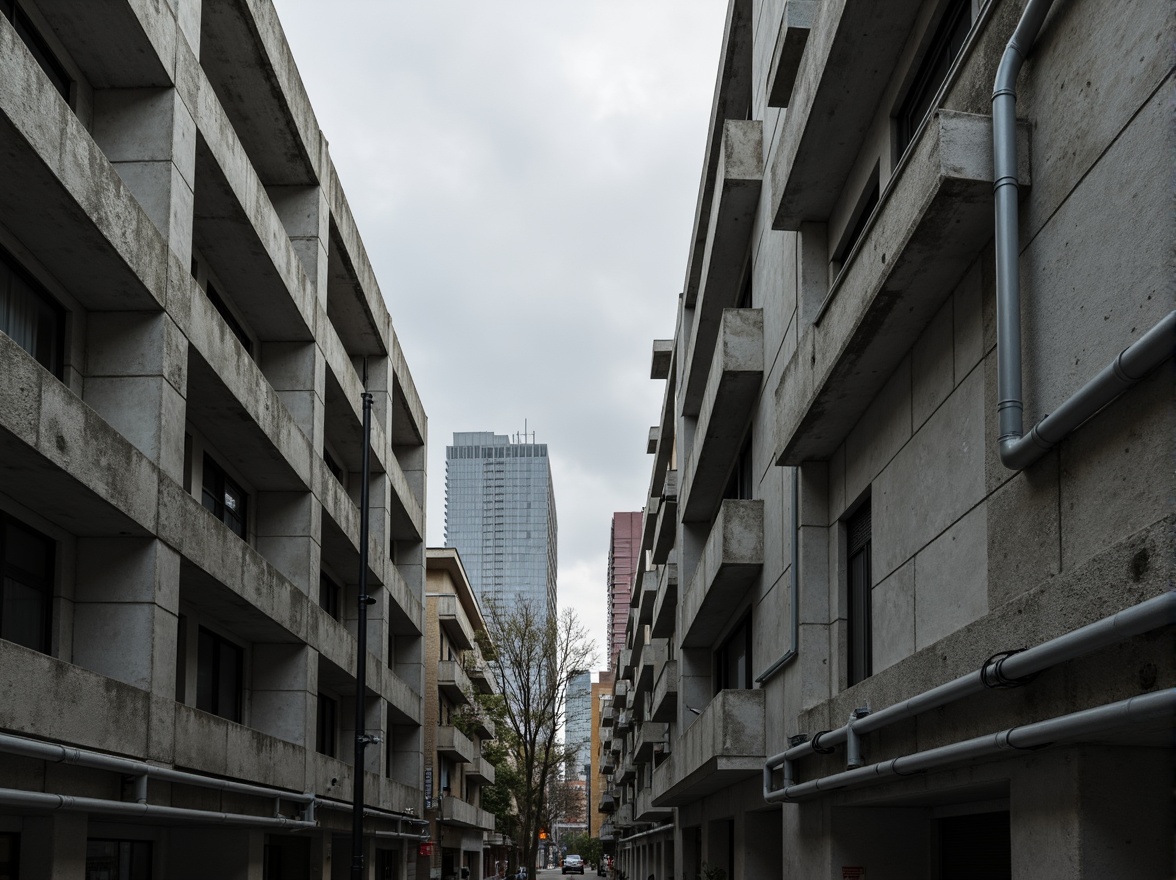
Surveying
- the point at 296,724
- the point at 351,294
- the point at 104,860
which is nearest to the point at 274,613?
the point at 296,724

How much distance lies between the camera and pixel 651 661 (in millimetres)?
37688

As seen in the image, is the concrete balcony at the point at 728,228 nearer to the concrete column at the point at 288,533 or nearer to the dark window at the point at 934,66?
the dark window at the point at 934,66

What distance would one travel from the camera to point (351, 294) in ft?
102

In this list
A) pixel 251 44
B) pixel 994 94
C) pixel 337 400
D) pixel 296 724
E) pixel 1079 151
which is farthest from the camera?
pixel 337 400

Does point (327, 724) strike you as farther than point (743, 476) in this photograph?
Yes

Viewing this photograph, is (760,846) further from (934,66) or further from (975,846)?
(934,66)

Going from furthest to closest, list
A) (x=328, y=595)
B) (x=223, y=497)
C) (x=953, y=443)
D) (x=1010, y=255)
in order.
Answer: (x=328, y=595) < (x=223, y=497) < (x=953, y=443) < (x=1010, y=255)

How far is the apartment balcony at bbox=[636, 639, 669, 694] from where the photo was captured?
34.8m

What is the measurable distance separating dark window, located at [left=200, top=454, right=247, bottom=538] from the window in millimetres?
6039

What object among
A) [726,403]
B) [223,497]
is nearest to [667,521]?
[223,497]

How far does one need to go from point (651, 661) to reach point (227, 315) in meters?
18.8

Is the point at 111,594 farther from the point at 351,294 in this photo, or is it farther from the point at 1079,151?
the point at 351,294

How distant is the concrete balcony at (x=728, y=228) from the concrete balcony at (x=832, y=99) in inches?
133

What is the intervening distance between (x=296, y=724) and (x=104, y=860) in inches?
252
